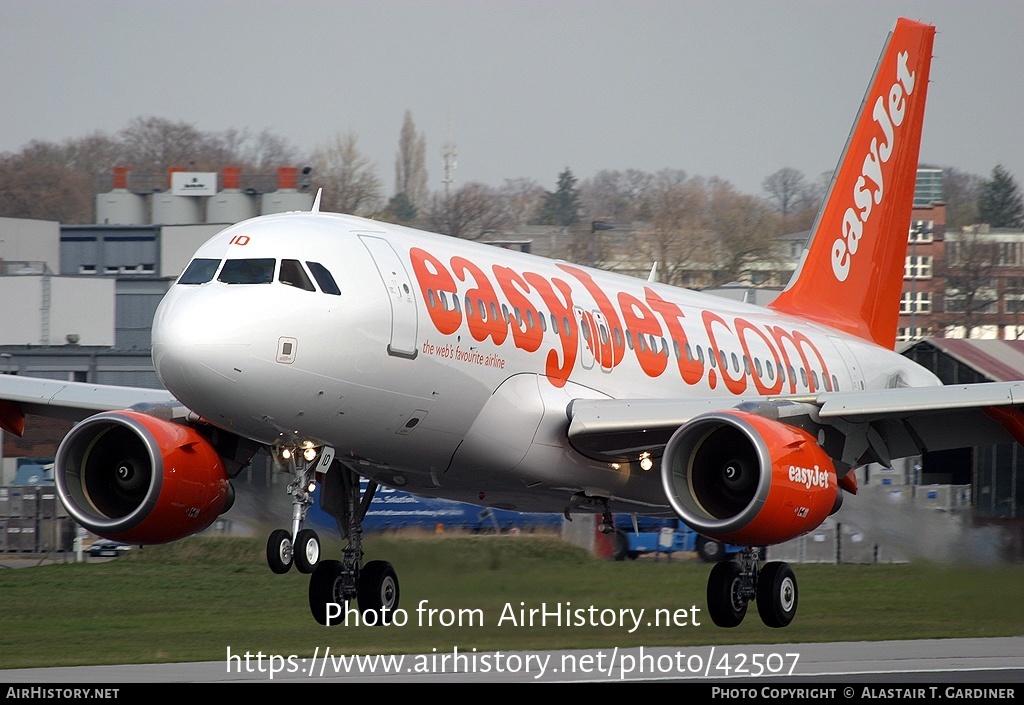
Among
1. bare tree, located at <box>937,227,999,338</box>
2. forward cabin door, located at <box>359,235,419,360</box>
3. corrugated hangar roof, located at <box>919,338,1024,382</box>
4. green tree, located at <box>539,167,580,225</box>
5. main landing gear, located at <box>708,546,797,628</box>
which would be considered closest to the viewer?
forward cabin door, located at <box>359,235,419,360</box>

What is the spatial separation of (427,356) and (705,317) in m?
7.65

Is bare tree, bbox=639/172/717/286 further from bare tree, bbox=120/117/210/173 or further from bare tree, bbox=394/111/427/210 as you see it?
bare tree, bbox=394/111/427/210

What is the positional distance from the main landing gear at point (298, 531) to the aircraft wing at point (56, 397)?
3.91m

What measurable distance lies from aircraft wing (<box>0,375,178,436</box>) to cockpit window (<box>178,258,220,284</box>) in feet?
14.1

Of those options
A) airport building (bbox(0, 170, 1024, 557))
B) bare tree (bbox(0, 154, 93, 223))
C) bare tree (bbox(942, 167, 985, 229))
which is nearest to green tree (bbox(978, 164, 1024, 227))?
bare tree (bbox(942, 167, 985, 229))

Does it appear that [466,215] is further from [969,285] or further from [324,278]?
[324,278]

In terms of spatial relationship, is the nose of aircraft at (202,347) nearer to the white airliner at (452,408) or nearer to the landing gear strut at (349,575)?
the white airliner at (452,408)

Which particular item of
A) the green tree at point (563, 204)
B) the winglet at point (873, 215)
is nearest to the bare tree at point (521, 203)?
the green tree at point (563, 204)

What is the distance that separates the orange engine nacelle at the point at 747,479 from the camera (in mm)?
18703

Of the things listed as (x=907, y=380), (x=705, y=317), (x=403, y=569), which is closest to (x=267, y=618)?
(x=403, y=569)

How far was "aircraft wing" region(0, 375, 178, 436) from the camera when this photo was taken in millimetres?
21891

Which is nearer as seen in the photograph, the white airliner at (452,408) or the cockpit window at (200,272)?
the white airliner at (452,408)

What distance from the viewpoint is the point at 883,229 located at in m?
30.3

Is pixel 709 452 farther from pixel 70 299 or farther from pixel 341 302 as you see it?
pixel 70 299
